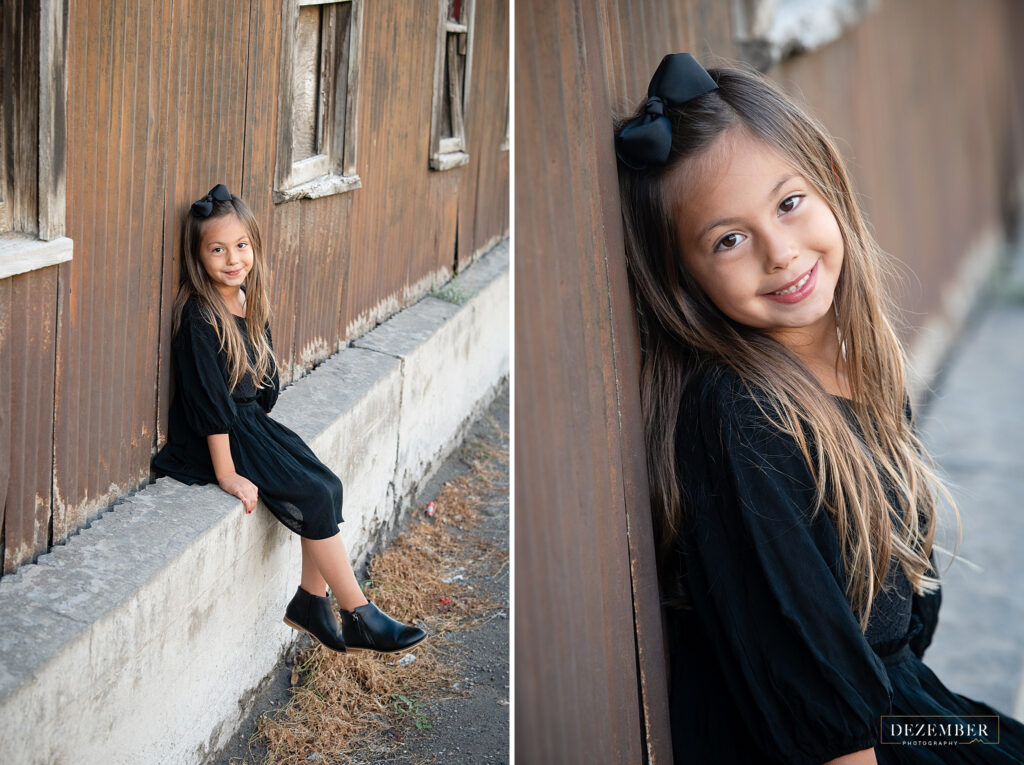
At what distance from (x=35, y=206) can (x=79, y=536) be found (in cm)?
68

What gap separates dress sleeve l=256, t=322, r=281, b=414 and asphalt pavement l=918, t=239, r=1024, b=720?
1553 mm

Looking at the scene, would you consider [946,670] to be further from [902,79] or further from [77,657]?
[902,79]

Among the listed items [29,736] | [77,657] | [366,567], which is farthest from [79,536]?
[366,567]

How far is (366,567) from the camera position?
255cm

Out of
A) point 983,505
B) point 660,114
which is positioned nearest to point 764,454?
point 660,114

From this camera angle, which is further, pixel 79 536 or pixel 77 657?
pixel 79 536

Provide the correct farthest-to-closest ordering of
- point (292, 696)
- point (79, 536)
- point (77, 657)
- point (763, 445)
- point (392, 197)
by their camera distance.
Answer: point (392, 197) → point (292, 696) → point (79, 536) → point (77, 657) → point (763, 445)

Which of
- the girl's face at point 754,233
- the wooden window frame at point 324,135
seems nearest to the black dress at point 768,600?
the girl's face at point 754,233

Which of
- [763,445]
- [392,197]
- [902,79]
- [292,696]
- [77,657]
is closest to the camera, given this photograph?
[763,445]

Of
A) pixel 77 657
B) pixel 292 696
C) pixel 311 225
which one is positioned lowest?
pixel 292 696

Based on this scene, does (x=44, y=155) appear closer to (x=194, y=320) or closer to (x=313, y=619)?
(x=194, y=320)

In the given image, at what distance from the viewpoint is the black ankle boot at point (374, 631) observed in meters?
2.25

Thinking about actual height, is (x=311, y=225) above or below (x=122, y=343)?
above

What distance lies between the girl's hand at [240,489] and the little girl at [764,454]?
37.8 inches
